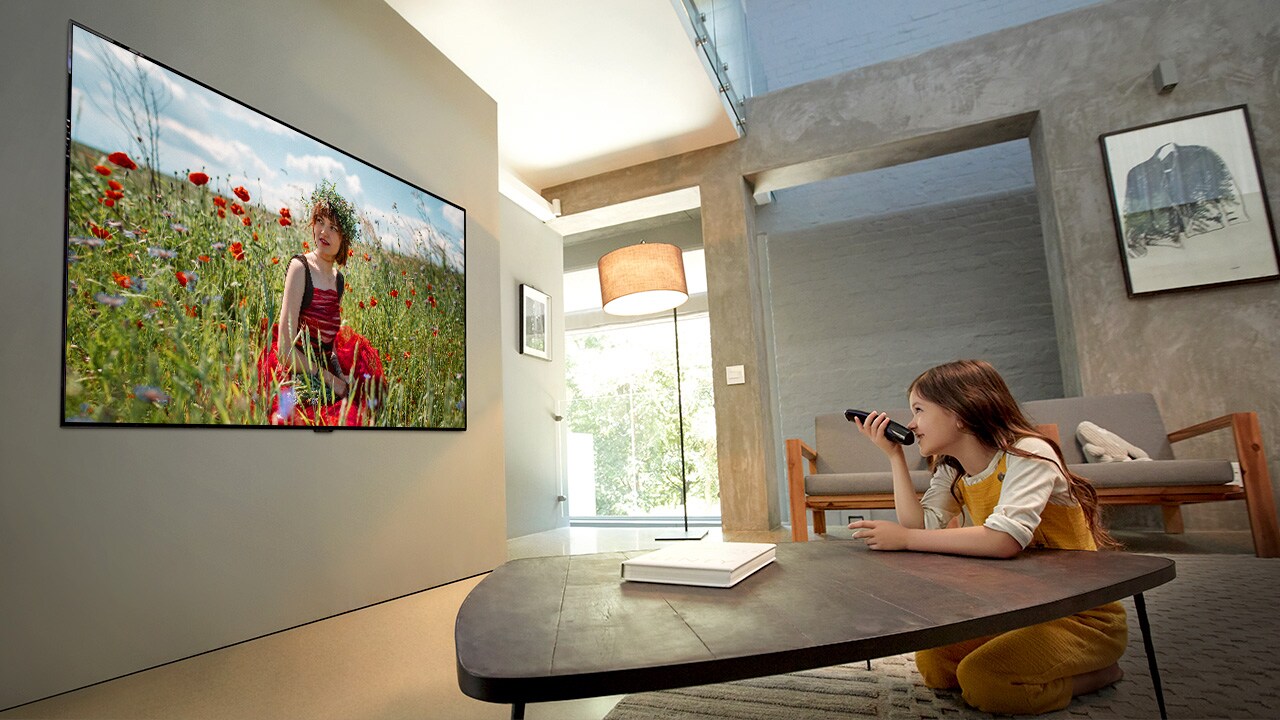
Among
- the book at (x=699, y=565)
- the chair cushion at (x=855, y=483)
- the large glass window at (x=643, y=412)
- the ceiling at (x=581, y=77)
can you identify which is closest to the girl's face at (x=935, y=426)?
the book at (x=699, y=565)

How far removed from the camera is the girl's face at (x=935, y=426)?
1.42 meters

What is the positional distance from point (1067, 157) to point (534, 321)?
380cm

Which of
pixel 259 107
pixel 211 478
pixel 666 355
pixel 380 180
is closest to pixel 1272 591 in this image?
pixel 211 478

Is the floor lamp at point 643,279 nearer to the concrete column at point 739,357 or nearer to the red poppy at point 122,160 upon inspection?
the concrete column at point 739,357

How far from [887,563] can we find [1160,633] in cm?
113

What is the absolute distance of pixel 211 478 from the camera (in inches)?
81.4

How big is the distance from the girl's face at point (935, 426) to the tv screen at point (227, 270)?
2.06 m

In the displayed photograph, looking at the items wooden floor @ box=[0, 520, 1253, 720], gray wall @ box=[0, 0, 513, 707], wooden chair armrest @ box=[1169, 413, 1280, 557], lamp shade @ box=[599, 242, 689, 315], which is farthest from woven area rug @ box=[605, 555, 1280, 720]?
lamp shade @ box=[599, 242, 689, 315]

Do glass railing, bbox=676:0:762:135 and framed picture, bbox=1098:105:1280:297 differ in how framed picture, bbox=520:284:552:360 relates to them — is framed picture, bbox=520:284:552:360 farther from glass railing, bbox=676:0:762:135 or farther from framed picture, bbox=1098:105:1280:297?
framed picture, bbox=1098:105:1280:297

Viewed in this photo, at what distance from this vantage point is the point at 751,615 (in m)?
0.82

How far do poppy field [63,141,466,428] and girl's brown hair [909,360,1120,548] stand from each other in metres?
2.05

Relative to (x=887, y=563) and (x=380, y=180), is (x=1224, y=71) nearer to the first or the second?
(x=887, y=563)

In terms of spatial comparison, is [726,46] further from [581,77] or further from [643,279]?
[643,279]

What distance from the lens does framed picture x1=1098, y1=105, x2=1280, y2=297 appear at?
3570 mm
